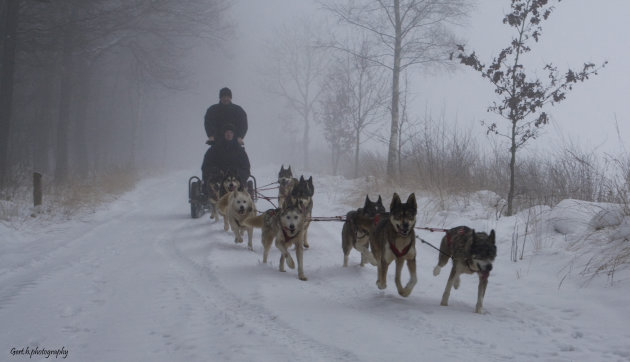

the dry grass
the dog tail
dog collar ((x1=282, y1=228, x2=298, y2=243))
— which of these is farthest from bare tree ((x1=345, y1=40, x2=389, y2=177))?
dog collar ((x1=282, y1=228, x2=298, y2=243))

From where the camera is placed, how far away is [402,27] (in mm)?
14867

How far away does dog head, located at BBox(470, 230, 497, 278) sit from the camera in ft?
13.0

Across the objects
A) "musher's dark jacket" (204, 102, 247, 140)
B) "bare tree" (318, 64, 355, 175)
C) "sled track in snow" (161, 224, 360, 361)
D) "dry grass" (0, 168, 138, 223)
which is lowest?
"sled track in snow" (161, 224, 360, 361)

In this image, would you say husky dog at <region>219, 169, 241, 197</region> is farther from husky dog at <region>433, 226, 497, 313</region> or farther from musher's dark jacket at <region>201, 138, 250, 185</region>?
husky dog at <region>433, 226, 497, 313</region>

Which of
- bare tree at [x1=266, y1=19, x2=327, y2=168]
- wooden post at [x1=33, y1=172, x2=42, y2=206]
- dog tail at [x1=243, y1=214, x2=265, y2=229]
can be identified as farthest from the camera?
bare tree at [x1=266, y1=19, x2=327, y2=168]

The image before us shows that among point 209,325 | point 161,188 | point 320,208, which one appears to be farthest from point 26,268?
point 161,188

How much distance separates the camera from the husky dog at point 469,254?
398 centimetres

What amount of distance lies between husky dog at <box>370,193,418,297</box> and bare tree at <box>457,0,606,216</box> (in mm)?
4115

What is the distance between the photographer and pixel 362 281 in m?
5.16

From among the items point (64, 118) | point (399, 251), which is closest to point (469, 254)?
point (399, 251)

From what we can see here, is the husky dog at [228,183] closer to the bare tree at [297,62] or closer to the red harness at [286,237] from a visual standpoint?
the red harness at [286,237]

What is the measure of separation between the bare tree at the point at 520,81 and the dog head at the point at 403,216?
422cm

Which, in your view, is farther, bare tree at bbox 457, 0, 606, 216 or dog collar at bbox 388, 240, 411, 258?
bare tree at bbox 457, 0, 606, 216

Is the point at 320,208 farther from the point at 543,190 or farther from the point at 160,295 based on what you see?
the point at 160,295
